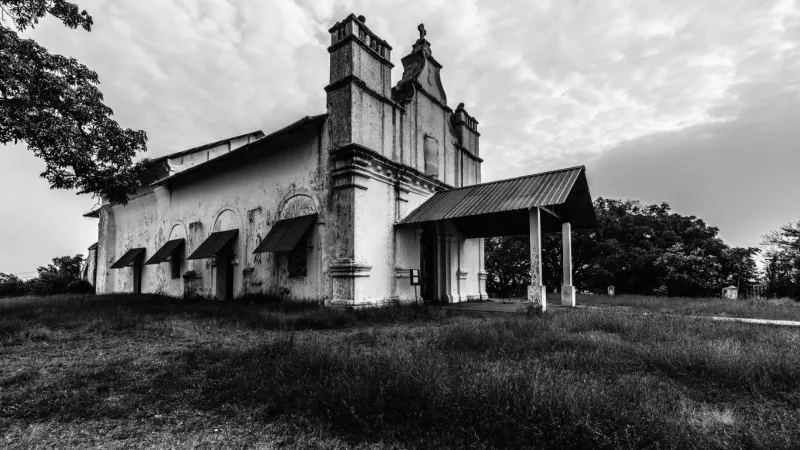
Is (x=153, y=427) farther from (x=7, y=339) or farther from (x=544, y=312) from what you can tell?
(x=544, y=312)

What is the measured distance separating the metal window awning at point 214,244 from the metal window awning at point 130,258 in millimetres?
6678

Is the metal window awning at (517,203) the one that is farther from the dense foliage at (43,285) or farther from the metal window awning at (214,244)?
the dense foliage at (43,285)

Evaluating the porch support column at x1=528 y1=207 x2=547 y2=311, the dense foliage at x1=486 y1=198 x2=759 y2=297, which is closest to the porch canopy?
the porch support column at x1=528 y1=207 x2=547 y2=311

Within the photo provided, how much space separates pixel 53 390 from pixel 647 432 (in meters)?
5.53

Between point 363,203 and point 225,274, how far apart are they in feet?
24.0

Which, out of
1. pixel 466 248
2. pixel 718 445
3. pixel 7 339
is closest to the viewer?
pixel 718 445

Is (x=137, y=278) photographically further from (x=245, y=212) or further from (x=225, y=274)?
(x=245, y=212)

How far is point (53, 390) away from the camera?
410 cm

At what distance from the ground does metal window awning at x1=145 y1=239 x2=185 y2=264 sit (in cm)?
1026

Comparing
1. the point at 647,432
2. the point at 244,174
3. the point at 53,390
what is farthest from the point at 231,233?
the point at 647,432

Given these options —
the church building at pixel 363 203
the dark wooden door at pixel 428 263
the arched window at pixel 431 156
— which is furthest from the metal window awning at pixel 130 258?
the arched window at pixel 431 156

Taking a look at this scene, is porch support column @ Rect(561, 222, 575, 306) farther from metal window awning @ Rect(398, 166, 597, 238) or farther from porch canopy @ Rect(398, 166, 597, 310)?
metal window awning @ Rect(398, 166, 597, 238)

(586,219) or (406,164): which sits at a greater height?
(406,164)

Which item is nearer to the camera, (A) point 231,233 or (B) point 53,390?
(B) point 53,390
